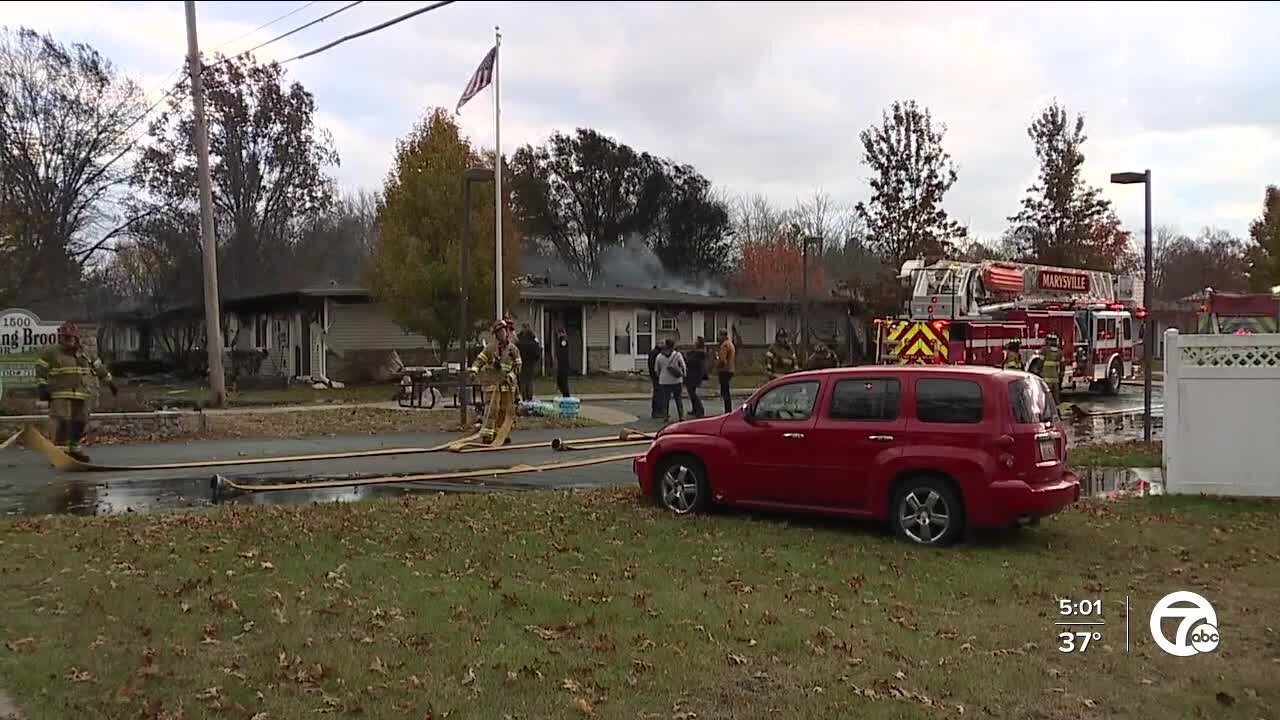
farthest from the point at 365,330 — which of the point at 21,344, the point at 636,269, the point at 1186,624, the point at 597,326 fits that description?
the point at 636,269

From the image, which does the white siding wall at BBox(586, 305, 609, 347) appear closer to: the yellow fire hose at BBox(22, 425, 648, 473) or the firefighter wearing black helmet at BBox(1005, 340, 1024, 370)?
the firefighter wearing black helmet at BBox(1005, 340, 1024, 370)

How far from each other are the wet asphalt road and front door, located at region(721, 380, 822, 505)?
3.00m

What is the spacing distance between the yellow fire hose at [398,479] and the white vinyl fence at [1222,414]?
22.0ft

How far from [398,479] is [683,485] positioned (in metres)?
4.17

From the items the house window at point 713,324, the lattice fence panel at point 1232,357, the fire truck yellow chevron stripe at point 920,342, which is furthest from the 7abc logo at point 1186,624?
the house window at point 713,324

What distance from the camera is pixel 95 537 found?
8.53 meters

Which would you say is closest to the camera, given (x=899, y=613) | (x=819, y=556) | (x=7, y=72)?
(x=899, y=613)

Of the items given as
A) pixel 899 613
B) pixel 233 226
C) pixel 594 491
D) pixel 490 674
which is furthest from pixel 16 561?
pixel 233 226

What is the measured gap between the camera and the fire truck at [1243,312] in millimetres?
12000

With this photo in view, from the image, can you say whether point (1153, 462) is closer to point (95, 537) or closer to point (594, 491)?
point (594, 491)

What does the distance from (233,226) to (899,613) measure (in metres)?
44.8

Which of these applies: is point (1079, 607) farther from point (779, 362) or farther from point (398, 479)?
point (779, 362)

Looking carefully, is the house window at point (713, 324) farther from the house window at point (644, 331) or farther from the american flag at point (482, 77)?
the american flag at point (482, 77)

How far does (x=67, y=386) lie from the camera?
45.3 feet
